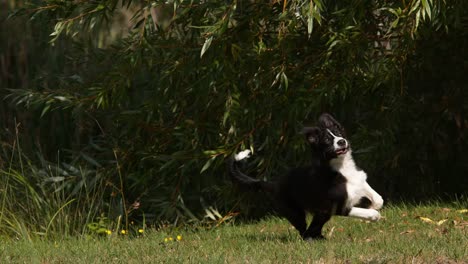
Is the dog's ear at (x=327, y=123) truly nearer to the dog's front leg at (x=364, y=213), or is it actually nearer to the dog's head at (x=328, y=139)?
the dog's head at (x=328, y=139)

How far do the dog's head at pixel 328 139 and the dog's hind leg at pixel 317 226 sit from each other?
538 mm

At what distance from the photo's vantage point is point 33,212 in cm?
1066

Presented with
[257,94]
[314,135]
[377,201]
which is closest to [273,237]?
[377,201]

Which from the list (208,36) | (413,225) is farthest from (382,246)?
(208,36)

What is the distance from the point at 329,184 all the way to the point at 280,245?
660 millimetres

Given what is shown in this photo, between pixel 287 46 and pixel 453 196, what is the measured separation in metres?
2.89

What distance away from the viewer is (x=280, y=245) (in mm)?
8086

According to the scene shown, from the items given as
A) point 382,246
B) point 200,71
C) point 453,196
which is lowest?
point 453,196

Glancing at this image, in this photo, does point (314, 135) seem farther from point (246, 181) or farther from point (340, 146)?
point (246, 181)

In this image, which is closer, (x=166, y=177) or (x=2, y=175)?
(x=2, y=175)

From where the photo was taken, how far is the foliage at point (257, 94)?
10039 mm

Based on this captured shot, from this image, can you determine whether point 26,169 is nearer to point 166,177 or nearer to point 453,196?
point 166,177

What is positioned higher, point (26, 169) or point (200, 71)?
point (200, 71)

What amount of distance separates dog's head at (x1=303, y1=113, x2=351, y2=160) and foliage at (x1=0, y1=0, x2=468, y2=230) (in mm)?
1321
